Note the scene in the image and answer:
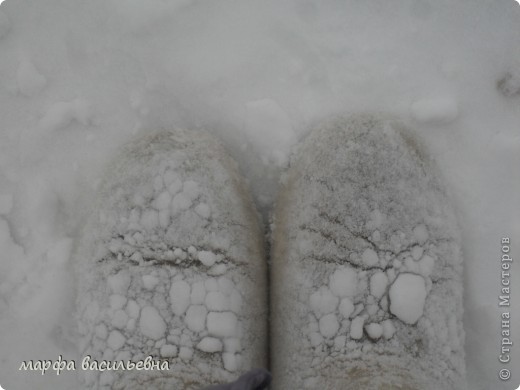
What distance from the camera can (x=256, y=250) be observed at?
3.79ft

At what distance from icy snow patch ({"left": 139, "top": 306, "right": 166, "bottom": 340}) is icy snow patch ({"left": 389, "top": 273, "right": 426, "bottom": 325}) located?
0.40 m

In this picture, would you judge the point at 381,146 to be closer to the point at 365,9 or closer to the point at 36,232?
the point at 365,9

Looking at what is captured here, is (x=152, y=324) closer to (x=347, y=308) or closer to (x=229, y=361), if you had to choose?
(x=229, y=361)

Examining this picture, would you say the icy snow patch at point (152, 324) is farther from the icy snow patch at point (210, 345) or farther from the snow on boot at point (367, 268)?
the snow on boot at point (367, 268)

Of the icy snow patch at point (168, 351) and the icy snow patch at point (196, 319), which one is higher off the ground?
the icy snow patch at point (196, 319)

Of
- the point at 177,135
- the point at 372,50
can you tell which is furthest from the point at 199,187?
the point at 372,50

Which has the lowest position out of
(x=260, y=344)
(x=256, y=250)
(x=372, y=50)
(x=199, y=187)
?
(x=260, y=344)

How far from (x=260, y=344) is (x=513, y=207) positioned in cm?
54

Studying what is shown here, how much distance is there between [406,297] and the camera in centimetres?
106

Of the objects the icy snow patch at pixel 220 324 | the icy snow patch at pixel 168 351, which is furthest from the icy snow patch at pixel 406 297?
the icy snow patch at pixel 168 351

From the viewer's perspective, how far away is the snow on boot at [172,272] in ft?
3.49

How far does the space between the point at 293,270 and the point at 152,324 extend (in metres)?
0.27

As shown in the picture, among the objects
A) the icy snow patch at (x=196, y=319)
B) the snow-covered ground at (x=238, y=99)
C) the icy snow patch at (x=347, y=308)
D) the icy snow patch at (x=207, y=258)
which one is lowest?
the icy snow patch at (x=196, y=319)

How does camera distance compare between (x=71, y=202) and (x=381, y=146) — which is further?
(x=71, y=202)
